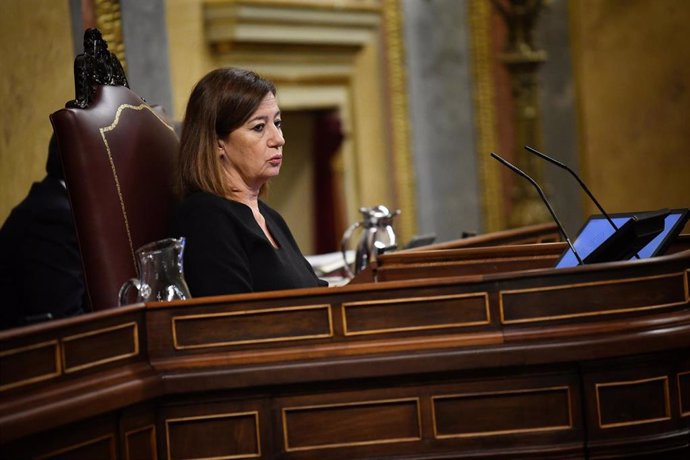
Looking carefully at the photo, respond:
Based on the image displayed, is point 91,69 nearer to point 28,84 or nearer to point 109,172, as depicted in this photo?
point 109,172

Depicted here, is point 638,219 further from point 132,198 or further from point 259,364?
point 132,198

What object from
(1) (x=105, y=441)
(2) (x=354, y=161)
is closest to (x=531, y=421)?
(1) (x=105, y=441)

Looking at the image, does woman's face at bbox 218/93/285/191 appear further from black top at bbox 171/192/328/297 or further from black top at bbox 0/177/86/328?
black top at bbox 0/177/86/328

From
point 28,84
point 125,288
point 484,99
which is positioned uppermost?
point 484,99

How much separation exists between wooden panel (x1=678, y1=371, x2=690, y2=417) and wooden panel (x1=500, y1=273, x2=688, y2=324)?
0.15 meters

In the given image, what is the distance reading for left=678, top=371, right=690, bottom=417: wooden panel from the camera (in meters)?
2.43

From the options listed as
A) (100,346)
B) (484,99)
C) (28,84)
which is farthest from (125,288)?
(484,99)

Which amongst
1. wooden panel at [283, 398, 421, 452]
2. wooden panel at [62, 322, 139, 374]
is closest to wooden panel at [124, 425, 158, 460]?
wooden panel at [62, 322, 139, 374]

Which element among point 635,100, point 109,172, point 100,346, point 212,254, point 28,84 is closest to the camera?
point 100,346

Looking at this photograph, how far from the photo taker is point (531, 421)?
238 cm

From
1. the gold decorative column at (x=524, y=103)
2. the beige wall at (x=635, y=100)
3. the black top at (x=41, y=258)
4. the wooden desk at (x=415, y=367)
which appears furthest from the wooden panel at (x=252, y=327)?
the beige wall at (x=635, y=100)

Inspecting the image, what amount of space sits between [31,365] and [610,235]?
1.17 metres

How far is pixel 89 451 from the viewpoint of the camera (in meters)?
2.16

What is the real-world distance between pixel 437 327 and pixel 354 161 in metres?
4.83
